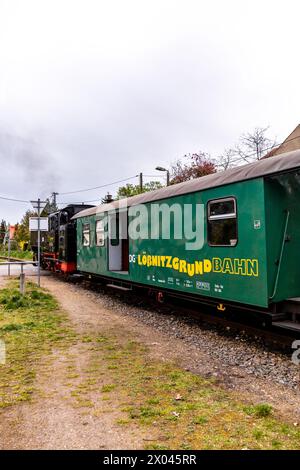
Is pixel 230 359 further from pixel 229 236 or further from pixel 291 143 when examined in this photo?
pixel 291 143

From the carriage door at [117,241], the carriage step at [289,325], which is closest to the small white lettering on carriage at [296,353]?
the carriage step at [289,325]

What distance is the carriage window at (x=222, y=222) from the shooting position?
21.9ft

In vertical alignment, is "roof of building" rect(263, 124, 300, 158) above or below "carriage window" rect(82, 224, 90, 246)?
above

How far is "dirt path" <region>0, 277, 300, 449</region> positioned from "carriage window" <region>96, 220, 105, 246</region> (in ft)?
19.7

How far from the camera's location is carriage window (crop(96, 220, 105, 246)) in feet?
43.1

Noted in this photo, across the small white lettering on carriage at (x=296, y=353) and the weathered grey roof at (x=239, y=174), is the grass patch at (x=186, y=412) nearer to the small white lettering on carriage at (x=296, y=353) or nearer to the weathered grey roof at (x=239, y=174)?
the small white lettering on carriage at (x=296, y=353)

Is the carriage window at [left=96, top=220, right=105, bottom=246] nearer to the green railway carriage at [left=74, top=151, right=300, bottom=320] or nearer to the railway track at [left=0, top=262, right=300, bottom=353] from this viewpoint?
the railway track at [left=0, top=262, right=300, bottom=353]

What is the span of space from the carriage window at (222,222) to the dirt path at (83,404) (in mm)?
1958

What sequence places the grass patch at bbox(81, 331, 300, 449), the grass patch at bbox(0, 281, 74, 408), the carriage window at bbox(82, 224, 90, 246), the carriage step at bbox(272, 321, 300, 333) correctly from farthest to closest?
the carriage window at bbox(82, 224, 90, 246)
the carriage step at bbox(272, 321, 300, 333)
the grass patch at bbox(0, 281, 74, 408)
the grass patch at bbox(81, 331, 300, 449)

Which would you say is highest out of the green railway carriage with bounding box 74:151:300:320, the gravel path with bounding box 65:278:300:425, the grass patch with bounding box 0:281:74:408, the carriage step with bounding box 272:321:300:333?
the green railway carriage with bounding box 74:151:300:320

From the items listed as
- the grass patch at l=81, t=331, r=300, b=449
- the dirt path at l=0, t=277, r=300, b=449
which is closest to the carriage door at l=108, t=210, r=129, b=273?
the dirt path at l=0, t=277, r=300, b=449

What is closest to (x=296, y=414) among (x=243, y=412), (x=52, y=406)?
(x=243, y=412)

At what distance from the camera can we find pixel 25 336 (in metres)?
7.26
